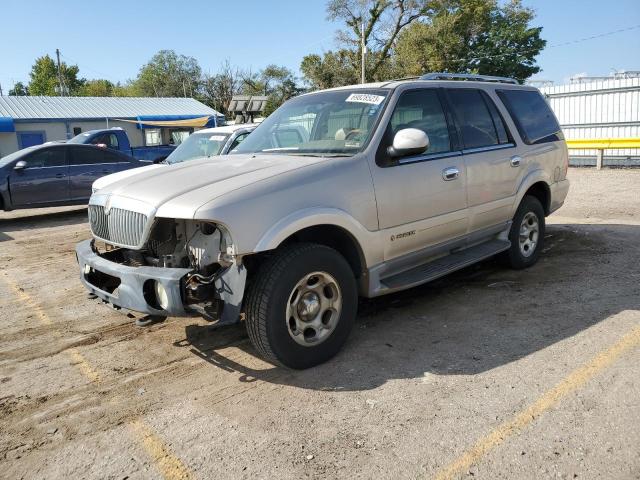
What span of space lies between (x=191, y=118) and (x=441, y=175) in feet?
107

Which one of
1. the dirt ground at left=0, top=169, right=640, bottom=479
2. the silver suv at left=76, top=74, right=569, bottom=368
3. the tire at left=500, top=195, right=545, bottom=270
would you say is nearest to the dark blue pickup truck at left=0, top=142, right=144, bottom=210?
the dirt ground at left=0, top=169, right=640, bottom=479

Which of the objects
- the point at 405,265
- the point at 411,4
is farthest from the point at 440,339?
the point at 411,4

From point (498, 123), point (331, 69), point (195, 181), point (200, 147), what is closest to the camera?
point (195, 181)

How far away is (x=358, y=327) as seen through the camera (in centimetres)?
440

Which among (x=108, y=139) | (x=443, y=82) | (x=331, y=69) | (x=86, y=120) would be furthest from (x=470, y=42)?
(x=443, y=82)

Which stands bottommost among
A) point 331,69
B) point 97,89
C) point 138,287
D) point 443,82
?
point 138,287

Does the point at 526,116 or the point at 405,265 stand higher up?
Result: the point at 526,116

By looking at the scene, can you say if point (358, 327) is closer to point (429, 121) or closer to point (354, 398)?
point (354, 398)

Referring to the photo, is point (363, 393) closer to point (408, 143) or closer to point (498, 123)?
point (408, 143)

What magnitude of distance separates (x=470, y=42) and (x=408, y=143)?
145ft

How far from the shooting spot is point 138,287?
334cm

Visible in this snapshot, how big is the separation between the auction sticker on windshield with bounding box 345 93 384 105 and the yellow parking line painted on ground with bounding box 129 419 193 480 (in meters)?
2.95

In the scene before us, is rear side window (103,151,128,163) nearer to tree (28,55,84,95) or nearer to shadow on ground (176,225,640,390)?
shadow on ground (176,225,640,390)

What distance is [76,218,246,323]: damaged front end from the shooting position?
322 cm
